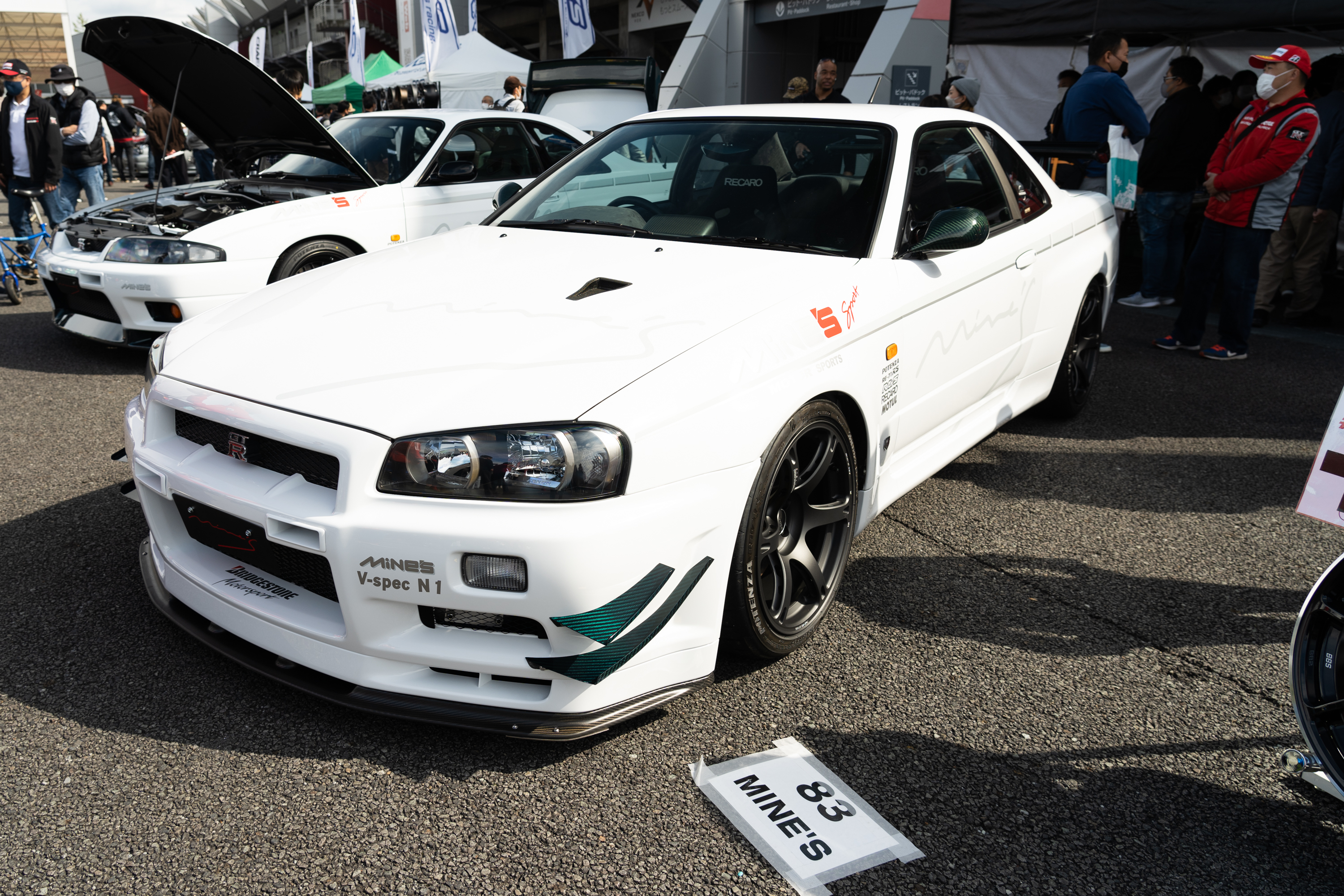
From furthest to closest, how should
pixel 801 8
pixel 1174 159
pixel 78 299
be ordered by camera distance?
1. pixel 801 8
2. pixel 1174 159
3. pixel 78 299

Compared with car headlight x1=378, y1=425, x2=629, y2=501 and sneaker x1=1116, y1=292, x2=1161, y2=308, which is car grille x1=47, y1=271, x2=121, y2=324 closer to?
car headlight x1=378, y1=425, x2=629, y2=501

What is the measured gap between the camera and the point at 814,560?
9.14 feet

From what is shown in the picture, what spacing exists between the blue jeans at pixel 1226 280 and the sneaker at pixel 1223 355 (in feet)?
0.09

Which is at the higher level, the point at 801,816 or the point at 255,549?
the point at 255,549

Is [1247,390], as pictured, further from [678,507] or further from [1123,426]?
[678,507]

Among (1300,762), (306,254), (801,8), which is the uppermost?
(801,8)

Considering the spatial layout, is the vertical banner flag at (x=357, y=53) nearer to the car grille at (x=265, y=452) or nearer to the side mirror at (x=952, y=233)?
the side mirror at (x=952, y=233)

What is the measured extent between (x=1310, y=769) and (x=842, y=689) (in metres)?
1.06

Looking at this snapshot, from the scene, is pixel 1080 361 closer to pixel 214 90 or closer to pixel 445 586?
pixel 445 586

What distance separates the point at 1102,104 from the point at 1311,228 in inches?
83.0

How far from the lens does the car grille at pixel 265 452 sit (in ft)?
7.05

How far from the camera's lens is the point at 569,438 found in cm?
205

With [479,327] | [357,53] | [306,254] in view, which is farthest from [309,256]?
[357,53]

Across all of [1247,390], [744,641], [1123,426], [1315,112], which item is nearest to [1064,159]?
[1315,112]
